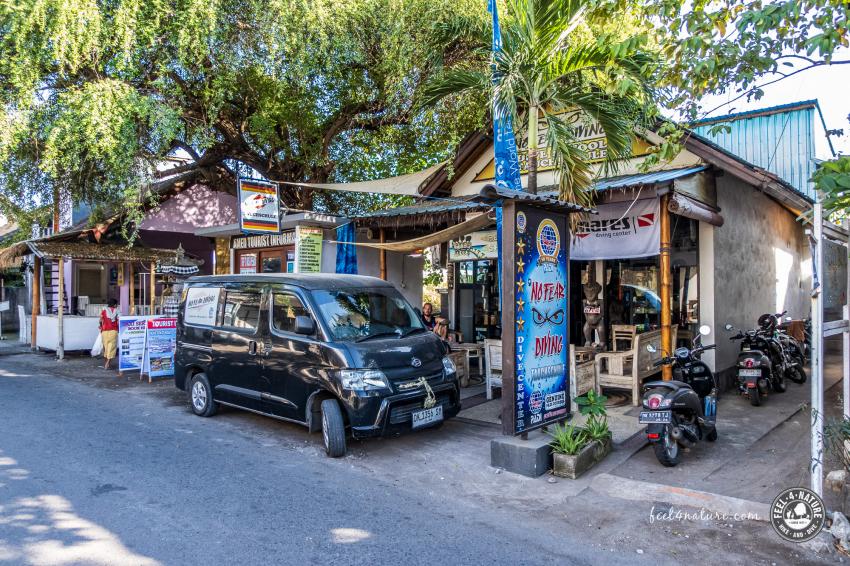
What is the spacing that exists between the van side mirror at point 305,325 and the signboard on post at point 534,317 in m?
2.20

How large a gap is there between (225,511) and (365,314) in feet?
9.39

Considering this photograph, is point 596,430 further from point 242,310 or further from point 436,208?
point 436,208

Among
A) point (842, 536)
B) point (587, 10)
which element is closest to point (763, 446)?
point (842, 536)

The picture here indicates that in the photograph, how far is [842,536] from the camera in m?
3.88

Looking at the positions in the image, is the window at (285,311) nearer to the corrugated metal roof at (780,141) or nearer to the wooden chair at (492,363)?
the wooden chair at (492,363)

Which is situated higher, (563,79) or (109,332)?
(563,79)

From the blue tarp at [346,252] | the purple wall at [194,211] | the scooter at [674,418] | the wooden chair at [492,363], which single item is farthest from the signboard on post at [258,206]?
the scooter at [674,418]

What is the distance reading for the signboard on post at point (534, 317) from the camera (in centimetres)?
556

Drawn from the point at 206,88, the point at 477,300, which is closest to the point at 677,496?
the point at 477,300

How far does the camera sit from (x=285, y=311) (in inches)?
274

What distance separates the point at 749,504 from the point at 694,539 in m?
0.72

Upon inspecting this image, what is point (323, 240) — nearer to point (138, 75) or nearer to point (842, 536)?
point (138, 75)

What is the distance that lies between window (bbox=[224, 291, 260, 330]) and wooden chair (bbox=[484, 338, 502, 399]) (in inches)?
136

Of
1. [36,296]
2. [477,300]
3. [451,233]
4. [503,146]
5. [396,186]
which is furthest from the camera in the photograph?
[36,296]
